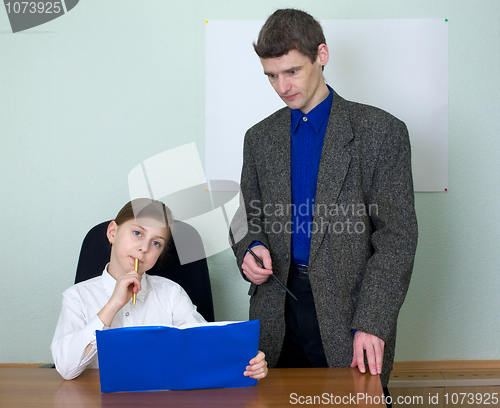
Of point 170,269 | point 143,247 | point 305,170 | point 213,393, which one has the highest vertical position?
point 305,170

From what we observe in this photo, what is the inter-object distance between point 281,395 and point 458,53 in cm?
168

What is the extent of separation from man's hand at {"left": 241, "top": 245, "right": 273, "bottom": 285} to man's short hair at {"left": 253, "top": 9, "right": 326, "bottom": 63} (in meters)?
0.53

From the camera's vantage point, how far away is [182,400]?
963 mm

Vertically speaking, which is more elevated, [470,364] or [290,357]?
[290,357]

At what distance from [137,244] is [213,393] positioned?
0.52 m

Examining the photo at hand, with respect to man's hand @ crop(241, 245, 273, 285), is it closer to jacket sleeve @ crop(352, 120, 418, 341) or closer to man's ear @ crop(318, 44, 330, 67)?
jacket sleeve @ crop(352, 120, 418, 341)

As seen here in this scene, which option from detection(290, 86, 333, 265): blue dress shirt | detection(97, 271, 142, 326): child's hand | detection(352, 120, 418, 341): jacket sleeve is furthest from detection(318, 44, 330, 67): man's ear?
detection(97, 271, 142, 326): child's hand

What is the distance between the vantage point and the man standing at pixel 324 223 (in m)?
1.23

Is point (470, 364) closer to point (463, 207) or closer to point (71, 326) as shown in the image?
point (463, 207)

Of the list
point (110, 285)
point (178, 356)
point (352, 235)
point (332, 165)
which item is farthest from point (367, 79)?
point (178, 356)

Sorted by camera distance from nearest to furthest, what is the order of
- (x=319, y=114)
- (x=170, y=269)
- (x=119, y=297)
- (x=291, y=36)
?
1. (x=119, y=297)
2. (x=291, y=36)
3. (x=319, y=114)
4. (x=170, y=269)

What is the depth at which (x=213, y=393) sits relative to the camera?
39.3 inches

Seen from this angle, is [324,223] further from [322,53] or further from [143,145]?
[143,145]

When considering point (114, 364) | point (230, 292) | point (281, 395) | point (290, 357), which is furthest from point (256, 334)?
point (230, 292)
